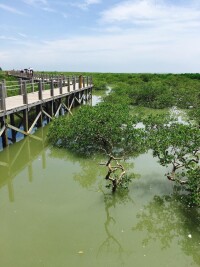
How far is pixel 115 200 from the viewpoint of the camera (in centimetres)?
747

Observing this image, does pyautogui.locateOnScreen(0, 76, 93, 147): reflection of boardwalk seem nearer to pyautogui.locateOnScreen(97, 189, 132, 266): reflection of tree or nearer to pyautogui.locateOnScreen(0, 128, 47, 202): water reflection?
pyautogui.locateOnScreen(0, 128, 47, 202): water reflection

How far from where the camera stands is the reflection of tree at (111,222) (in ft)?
18.3

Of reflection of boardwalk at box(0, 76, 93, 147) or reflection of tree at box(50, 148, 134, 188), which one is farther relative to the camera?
reflection of boardwalk at box(0, 76, 93, 147)

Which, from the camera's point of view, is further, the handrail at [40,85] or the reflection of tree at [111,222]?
the handrail at [40,85]

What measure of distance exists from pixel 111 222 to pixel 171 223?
54.3 inches

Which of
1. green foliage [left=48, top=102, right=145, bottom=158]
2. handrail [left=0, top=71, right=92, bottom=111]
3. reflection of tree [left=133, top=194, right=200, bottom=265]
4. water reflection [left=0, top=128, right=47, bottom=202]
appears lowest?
reflection of tree [left=133, top=194, right=200, bottom=265]

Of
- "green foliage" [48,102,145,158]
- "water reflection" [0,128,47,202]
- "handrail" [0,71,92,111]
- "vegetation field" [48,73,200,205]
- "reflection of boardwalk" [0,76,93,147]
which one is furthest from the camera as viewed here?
"reflection of boardwalk" [0,76,93,147]

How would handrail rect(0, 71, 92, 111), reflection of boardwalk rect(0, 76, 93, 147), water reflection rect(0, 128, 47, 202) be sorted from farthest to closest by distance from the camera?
1. reflection of boardwalk rect(0, 76, 93, 147)
2. handrail rect(0, 71, 92, 111)
3. water reflection rect(0, 128, 47, 202)

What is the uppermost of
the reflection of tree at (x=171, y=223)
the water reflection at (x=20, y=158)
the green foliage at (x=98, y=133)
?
the green foliage at (x=98, y=133)

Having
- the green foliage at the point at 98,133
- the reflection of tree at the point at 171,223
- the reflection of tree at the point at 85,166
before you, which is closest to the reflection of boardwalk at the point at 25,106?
the green foliage at the point at 98,133

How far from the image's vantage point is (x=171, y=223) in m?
6.55

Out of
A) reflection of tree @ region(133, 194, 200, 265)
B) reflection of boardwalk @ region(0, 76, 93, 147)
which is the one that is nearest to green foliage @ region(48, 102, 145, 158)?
reflection of boardwalk @ region(0, 76, 93, 147)

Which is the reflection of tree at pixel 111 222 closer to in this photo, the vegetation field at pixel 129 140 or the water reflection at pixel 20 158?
the vegetation field at pixel 129 140

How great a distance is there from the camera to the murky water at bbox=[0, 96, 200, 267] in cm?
534
